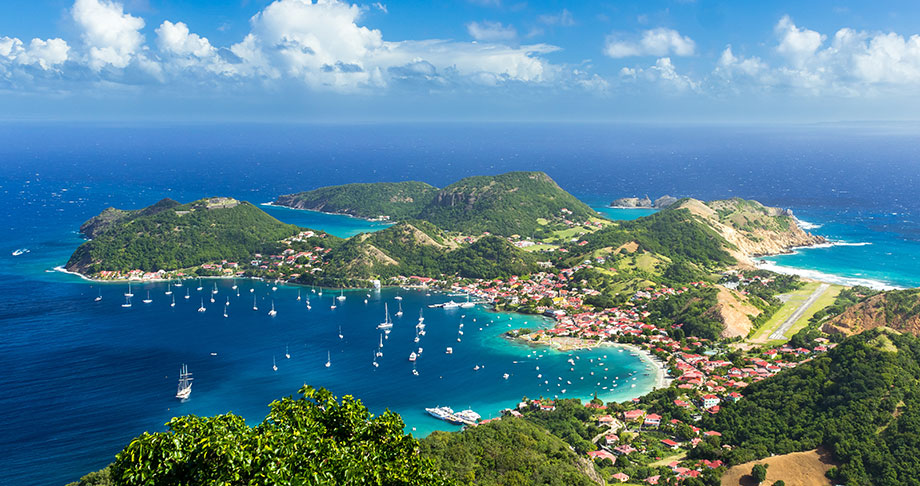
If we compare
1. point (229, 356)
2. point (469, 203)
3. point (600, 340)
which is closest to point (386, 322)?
point (229, 356)

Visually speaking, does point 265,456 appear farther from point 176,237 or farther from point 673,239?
point 673,239

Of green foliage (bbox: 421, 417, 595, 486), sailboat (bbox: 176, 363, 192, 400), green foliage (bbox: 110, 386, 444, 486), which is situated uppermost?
green foliage (bbox: 110, 386, 444, 486)

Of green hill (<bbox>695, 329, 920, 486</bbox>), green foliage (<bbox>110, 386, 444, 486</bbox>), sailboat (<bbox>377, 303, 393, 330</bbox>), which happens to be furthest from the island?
sailboat (<bbox>377, 303, 393, 330</bbox>)

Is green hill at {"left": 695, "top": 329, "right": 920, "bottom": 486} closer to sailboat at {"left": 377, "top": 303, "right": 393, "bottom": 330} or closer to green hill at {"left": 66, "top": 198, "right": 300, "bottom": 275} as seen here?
sailboat at {"left": 377, "top": 303, "right": 393, "bottom": 330}

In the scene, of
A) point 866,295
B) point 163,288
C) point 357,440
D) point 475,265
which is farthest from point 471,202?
point 357,440

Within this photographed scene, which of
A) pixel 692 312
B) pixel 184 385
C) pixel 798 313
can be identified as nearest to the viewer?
pixel 184 385
